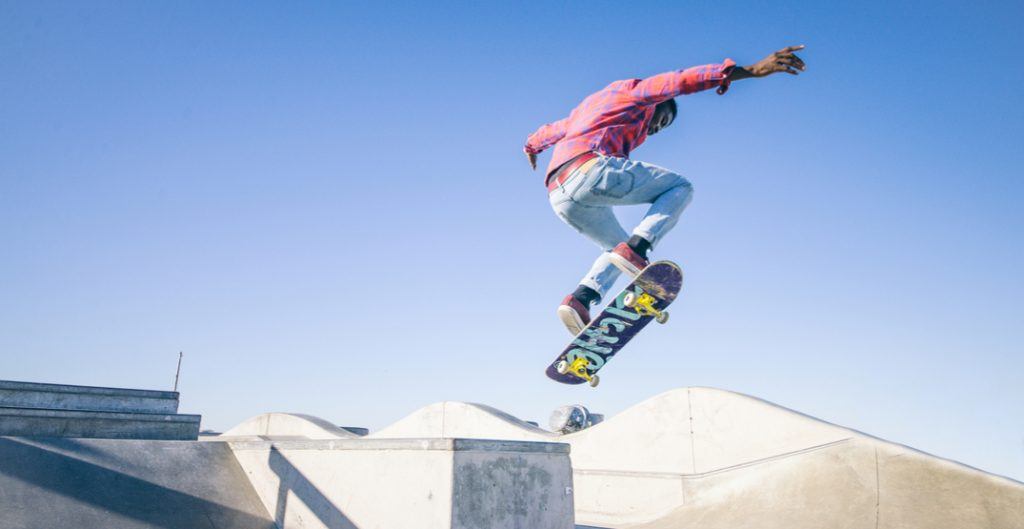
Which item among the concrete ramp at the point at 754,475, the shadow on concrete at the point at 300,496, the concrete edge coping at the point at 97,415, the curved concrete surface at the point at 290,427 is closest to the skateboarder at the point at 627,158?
the shadow on concrete at the point at 300,496

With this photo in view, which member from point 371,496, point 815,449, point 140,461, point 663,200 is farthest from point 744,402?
point 140,461

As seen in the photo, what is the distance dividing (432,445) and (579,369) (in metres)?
2.67

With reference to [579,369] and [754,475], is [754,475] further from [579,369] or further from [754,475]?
[579,369]

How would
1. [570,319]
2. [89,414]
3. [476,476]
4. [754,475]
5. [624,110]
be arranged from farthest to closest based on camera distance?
[754,475], [89,414], [570,319], [624,110], [476,476]

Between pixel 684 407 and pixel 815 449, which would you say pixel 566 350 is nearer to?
pixel 815 449

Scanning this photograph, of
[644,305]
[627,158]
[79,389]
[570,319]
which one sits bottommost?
[79,389]

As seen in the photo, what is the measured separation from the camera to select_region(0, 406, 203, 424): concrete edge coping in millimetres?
6172

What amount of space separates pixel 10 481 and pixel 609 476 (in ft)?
35.7

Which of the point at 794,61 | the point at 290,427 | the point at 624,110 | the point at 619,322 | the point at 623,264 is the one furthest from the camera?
the point at 290,427

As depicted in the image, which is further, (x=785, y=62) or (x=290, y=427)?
(x=290, y=427)

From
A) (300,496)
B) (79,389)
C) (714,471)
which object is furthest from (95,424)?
(714,471)

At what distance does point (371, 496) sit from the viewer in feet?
16.3

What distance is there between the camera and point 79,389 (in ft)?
25.6

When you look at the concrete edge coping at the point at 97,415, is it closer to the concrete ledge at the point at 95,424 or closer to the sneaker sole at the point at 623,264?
the concrete ledge at the point at 95,424
